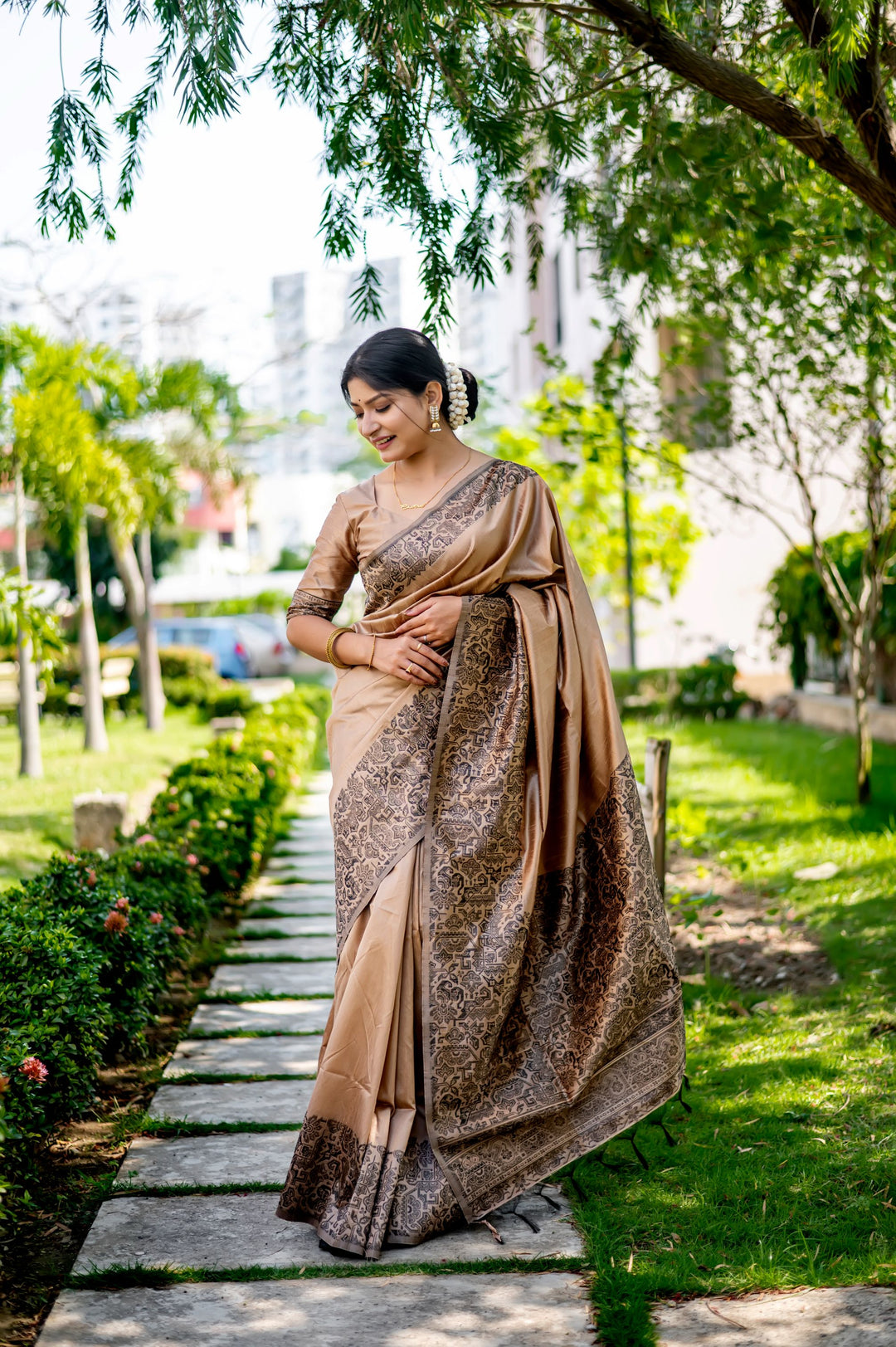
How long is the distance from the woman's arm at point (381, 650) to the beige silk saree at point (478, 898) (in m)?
0.04

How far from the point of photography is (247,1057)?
13.2 feet

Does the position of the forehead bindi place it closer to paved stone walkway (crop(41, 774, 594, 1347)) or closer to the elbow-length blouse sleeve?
the elbow-length blouse sleeve

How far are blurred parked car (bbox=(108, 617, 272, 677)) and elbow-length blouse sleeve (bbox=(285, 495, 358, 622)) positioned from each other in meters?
18.6

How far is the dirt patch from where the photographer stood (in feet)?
15.5

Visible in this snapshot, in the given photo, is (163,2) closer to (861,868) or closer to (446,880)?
(446,880)

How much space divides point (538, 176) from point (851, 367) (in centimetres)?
295

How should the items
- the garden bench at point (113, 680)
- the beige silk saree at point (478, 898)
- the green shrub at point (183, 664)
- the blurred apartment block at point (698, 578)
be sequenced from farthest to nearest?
the green shrub at point (183, 664), the blurred apartment block at point (698, 578), the garden bench at point (113, 680), the beige silk saree at point (478, 898)

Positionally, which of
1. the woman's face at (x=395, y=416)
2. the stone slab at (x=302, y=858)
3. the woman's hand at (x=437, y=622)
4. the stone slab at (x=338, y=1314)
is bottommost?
the stone slab at (x=302, y=858)

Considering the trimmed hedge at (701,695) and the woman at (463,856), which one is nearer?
the woman at (463,856)

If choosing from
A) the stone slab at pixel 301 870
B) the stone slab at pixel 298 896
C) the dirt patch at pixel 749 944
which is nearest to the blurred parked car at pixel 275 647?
the stone slab at pixel 301 870

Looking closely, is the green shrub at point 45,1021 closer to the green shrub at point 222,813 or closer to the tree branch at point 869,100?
the green shrub at point 222,813

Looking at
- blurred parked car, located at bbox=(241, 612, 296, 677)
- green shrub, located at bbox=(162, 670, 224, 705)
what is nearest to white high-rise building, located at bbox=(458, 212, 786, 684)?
green shrub, located at bbox=(162, 670, 224, 705)

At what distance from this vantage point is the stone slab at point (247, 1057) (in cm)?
387

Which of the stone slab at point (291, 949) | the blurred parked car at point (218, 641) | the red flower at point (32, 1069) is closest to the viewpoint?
the red flower at point (32, 1069)
